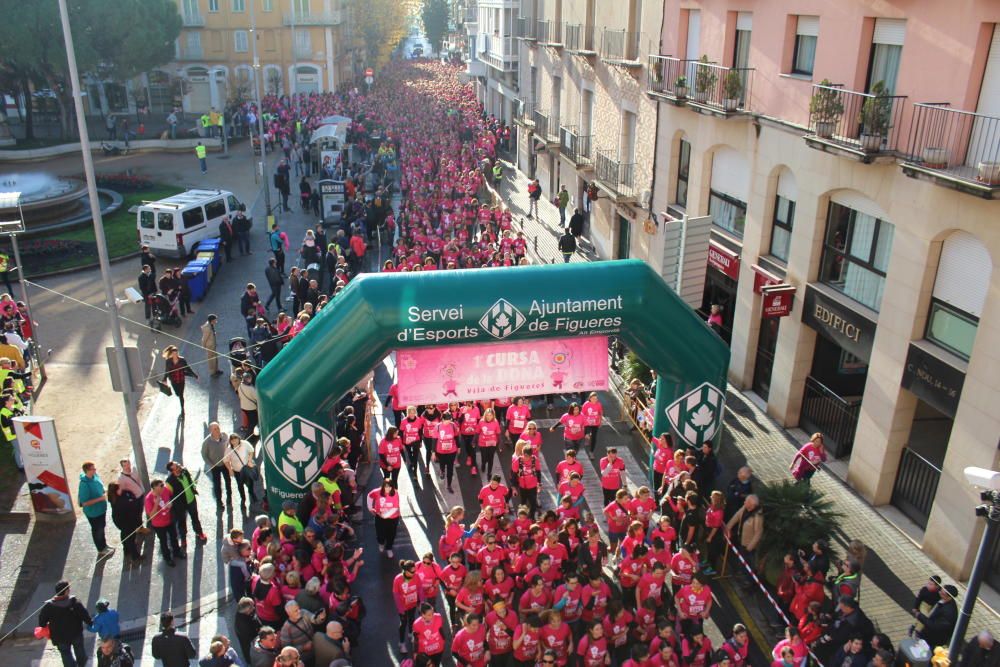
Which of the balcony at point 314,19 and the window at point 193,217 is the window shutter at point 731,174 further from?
the balcony at point 314,19

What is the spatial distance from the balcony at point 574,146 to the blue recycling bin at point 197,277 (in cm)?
1170

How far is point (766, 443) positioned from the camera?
50.8 feet

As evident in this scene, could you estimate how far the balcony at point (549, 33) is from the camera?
29945 millimetres

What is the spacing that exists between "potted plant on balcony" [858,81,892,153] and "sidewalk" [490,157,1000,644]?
544cm

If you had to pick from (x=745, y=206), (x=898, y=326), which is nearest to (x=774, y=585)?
(x=898, y=326)

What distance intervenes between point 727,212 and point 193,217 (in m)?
15.6

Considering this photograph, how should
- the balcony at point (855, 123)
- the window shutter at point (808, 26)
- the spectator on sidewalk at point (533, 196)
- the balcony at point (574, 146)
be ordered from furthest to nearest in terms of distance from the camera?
the spectator on sidewalk at point (533, 196), the balcony at point (574, 146), the window shutter at point (808, 26), the balcony at point (855, 123)

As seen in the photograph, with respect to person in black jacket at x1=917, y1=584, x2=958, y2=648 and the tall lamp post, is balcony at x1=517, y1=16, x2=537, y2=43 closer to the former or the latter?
person in black jacket at x1=917, y1=584, x2=958, y2=648

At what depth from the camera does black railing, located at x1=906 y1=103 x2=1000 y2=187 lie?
35.1 feet

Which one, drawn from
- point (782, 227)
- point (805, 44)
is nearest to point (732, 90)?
point (805, 44)

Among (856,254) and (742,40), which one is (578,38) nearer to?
(742,40)

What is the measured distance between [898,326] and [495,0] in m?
35.7

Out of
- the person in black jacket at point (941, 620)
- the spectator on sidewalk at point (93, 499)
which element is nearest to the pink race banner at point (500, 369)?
the spectator on sidewalk at point (93, 499)

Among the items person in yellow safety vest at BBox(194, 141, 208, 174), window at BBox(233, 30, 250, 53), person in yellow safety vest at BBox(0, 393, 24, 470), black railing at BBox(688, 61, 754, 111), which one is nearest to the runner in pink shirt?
black railing at BBox(688, 61, 754, 111)
